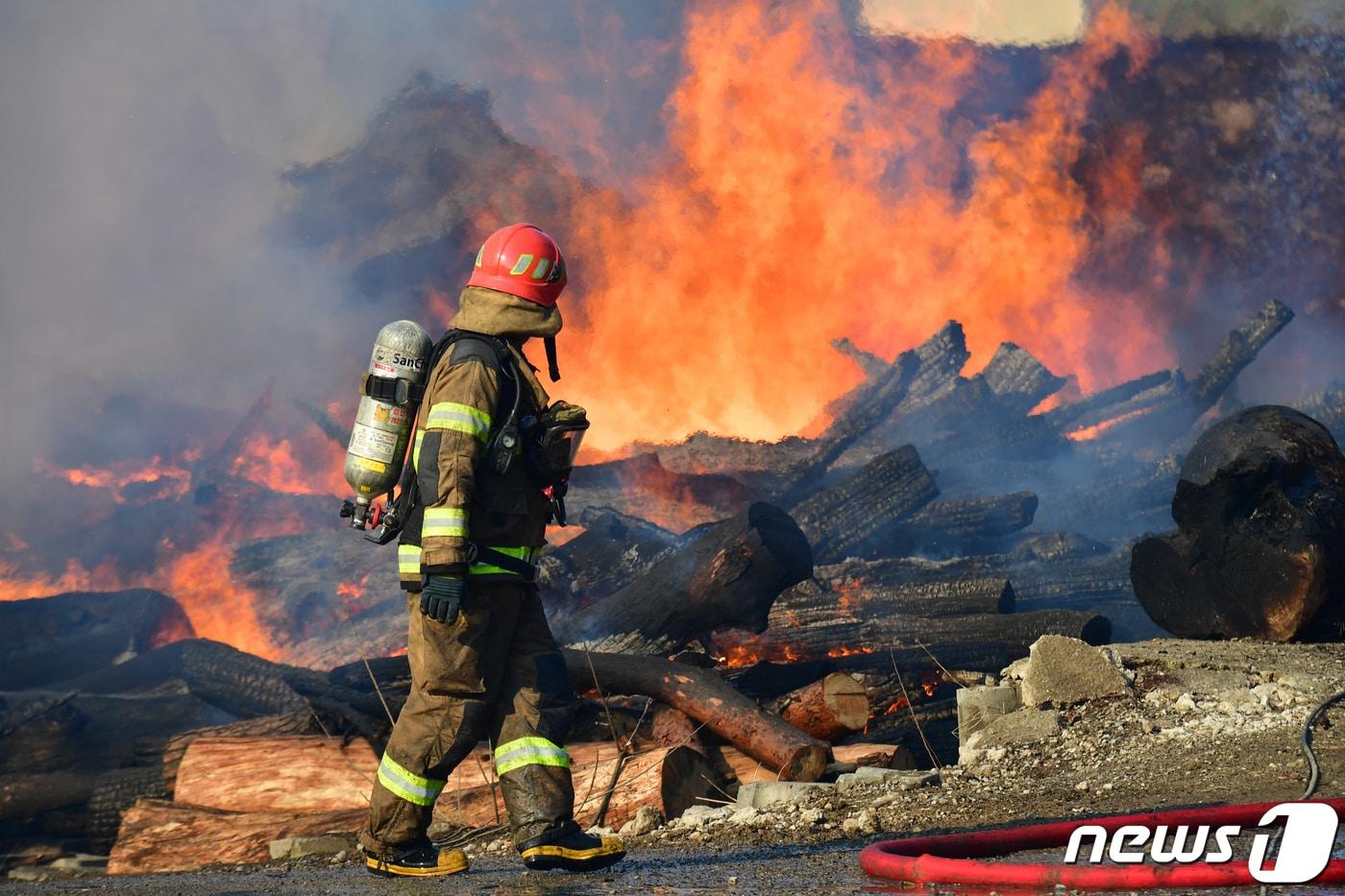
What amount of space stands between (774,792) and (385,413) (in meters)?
2.39

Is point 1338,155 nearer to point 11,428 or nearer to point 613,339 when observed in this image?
point 613,339

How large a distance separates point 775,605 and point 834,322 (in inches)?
313

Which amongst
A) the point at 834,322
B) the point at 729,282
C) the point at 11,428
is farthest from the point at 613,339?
the point at 11,428

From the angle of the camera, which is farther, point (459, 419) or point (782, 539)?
point (782, 539)

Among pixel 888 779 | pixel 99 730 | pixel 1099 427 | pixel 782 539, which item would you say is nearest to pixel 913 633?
pixel 782 539

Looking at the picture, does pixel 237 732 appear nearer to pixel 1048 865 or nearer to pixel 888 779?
pixel 888 779

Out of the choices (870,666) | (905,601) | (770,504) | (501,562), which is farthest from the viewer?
(905,601)

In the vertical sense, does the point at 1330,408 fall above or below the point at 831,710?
above

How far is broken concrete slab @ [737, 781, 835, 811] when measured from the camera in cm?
518

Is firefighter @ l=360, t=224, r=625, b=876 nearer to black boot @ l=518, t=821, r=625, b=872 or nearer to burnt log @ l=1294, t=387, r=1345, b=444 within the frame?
black boot @ l=518, t=821, r=625, b=872

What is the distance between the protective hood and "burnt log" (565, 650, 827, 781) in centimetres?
230

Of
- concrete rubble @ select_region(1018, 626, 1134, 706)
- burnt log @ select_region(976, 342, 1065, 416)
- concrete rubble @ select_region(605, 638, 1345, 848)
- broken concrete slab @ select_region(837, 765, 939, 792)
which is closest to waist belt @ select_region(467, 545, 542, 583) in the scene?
concrete rubble @ select_region(605, 638, 1345, 848)

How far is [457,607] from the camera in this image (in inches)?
149

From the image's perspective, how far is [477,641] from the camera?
397 cm
